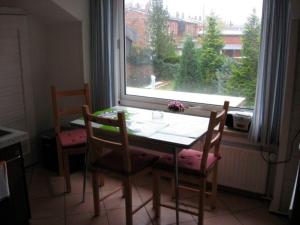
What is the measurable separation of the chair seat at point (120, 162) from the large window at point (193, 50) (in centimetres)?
95

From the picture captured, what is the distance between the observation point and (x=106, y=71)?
336 centimetres

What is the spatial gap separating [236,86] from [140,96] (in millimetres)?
1002

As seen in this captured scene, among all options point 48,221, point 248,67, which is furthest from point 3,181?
point 248,67

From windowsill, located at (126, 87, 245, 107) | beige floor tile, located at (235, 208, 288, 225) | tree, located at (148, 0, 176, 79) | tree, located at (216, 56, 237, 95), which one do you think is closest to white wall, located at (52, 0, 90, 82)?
windowsill, located at (126, 87, 245, 107)

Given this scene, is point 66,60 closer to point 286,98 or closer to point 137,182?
point 137,182

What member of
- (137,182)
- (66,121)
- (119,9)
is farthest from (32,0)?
(137,182)

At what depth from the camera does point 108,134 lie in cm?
251

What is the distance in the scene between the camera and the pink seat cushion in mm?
2969

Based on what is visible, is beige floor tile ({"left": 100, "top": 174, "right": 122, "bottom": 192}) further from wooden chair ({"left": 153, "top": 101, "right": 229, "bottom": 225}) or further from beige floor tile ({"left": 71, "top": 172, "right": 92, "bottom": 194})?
wooden chair ({"left": 153, "top": 101, "right": 229, "bottom": 225})

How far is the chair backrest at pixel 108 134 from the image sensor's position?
220 centimetres

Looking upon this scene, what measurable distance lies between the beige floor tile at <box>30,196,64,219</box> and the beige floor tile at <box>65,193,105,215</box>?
2.2 inches

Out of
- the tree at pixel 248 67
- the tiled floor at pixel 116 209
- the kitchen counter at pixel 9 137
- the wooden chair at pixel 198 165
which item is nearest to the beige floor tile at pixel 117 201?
the tiled floor at pixel 116 209

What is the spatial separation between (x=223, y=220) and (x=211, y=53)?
1466mm

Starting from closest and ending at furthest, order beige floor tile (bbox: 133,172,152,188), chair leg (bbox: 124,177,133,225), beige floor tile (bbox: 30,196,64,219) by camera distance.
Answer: chair leg (bbox: 124,177,133,225)
beige floor tile (bbox: 30,196,64,219)
beige floor tile (bbox: 133,172,152,188)
